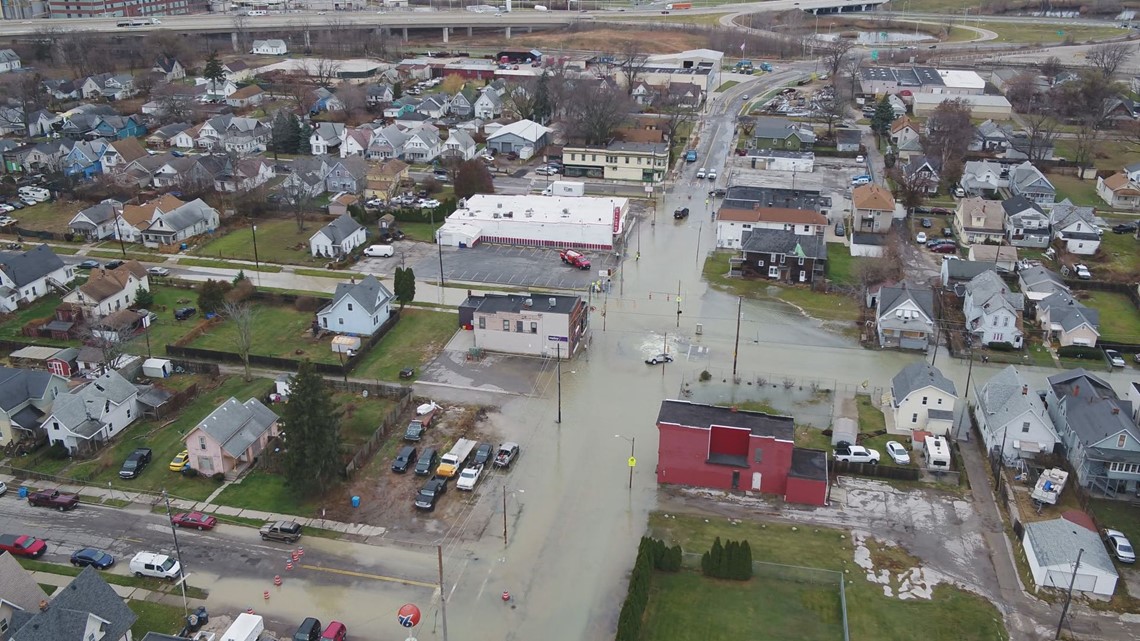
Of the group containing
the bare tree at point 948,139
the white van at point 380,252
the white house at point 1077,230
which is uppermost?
the bare tree at point 948,139

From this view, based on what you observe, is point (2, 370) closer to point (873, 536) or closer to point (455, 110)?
point (873, 536)

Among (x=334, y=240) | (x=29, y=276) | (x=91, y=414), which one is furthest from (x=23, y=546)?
(x=334, y=240)

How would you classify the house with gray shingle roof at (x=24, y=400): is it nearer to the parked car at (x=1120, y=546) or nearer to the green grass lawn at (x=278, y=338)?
the green grass lawn at (x=278, y=338)

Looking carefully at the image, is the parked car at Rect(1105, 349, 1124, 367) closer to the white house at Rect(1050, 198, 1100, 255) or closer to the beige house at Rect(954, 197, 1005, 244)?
the beige house at Rect(954, 197, 1005, 244)

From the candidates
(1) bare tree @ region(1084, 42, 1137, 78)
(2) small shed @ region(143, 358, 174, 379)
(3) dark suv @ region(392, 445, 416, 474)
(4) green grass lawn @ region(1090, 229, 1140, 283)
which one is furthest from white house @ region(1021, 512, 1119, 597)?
(1) bare tree @ region(1084, 42, 1137, 78)

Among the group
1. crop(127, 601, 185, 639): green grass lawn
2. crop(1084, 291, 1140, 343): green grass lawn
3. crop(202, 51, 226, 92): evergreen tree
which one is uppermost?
crop(202, 51, 226, 92): evergreen tree

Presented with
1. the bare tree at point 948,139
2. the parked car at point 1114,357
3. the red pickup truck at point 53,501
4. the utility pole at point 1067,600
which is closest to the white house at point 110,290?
the red pickup truck at point 53,501

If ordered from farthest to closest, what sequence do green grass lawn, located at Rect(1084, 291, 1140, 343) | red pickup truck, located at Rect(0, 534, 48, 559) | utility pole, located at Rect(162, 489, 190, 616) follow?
green grass lawn, located at Rect(1084, 291, 1140, 343) → red pickup truck, located at Rect(0, 534, 48, 559) → utility pole, located at Rect(162, 489, 190, 616)
